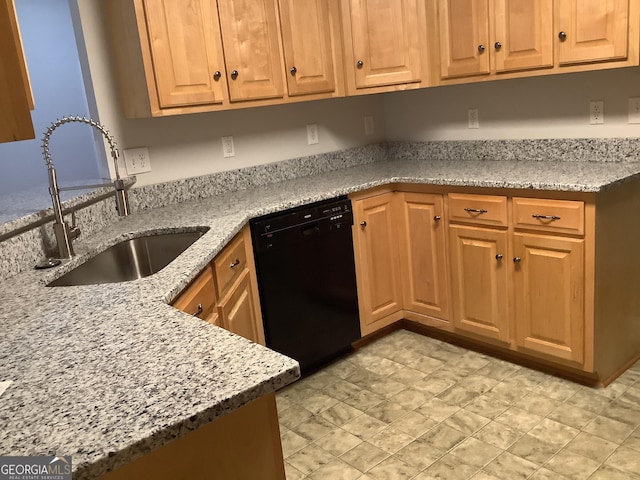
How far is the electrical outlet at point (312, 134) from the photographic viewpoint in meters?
3.57

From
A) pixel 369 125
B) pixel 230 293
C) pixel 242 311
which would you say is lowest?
pixel 242 311

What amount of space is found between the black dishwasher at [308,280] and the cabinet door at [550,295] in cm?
83

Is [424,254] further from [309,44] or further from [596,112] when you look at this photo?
[309,44]

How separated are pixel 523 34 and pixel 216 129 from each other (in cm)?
160

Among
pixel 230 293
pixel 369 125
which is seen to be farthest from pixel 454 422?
pixel 369 125

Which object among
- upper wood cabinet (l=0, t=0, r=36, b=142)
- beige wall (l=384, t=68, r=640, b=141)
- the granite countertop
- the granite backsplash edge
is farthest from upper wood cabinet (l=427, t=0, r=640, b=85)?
upper wood cabinet (l=0, t=0, r=36, b=142)

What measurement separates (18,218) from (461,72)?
215 centimetres

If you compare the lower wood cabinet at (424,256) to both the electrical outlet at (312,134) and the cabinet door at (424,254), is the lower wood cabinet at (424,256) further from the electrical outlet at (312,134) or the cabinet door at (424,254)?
the electrical outlet at (312,134)

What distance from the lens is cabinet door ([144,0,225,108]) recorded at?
8.50ft

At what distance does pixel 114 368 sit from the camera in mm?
1124

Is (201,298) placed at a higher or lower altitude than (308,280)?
higher

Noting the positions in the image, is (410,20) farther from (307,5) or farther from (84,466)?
(84,466)

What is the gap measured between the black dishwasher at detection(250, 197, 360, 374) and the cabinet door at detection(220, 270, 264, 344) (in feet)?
0.24

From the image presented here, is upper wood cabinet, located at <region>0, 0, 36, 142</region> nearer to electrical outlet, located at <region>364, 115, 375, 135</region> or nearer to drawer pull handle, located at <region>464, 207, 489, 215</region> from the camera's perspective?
drawer pull handle, located at <region>464, 207, 489, 215</region>
